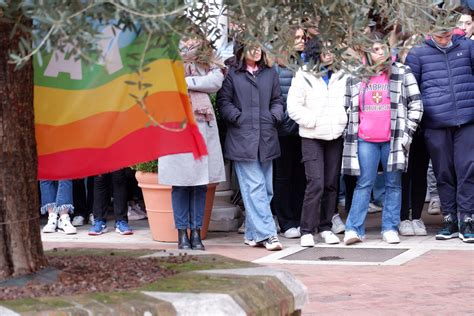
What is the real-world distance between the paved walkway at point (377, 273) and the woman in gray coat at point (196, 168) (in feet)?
1.20

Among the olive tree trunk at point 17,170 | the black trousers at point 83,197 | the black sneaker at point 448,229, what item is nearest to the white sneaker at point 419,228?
the black sneaker at point 448,229

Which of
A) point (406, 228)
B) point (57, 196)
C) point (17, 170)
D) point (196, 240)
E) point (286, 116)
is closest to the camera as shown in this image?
point (17, 170)

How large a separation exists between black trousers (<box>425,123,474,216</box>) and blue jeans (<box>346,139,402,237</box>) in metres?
0.41

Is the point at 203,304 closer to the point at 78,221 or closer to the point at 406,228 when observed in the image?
the point at 406,228

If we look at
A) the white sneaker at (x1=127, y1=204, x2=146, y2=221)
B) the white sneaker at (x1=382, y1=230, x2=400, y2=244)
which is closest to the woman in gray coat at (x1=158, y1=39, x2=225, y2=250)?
the white sneaker at (x1=382, y1=230, x2=400, y2=244)

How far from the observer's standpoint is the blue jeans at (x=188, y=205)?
9008mm

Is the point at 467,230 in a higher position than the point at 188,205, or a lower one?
lower

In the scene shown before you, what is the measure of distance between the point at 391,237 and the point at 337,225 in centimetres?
87

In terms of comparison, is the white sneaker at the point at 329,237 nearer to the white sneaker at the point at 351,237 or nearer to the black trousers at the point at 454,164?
the white sneaker at the point at 351,237

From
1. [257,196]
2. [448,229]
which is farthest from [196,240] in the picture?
[448,229]

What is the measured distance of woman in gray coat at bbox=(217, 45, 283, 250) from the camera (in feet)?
29.8

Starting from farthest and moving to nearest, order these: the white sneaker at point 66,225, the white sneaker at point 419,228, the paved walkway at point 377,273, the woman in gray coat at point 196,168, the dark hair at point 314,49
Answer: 1. the white sneaker at point 66,225
2. the white sneaker at point 419,228
3. the woman in gray coat at point 196,168
4. the paved walkway at point 377,273
5. the dark hair at point 314,49

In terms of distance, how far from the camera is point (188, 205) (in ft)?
29.9

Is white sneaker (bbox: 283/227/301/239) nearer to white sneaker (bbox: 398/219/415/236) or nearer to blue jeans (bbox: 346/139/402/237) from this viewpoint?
blue jeans (bbox: 346/139/402/237)
